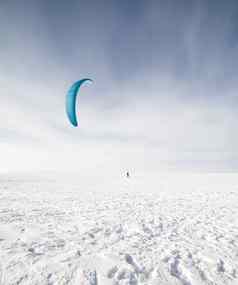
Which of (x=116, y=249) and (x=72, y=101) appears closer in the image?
(x=116, y=249)

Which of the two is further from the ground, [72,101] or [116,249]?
[72,101]

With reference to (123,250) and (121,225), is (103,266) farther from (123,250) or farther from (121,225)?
(121,225)

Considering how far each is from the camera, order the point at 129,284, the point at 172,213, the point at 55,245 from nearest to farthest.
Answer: the point at 129,284
the point at 55,245
the point at 172,213

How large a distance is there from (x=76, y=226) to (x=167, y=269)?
2.86m

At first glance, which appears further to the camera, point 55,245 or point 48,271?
point 55,245

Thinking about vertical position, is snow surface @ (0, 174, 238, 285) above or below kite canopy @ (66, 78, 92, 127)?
below

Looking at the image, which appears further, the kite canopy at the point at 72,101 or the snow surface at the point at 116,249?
the kite canopy at the point at 72,101

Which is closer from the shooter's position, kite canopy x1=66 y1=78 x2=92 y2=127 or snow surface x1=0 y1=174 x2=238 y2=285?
snow surface x1=0 y1=174 x2=238 y2=285

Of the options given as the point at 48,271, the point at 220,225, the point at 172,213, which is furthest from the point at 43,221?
the point at 220,225

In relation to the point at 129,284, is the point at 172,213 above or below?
above

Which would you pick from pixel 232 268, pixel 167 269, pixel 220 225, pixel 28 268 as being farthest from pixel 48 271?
pixel 220 225

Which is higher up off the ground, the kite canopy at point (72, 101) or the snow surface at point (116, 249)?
the kite canopy at point (72, 101)

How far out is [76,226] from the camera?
15.7 ft

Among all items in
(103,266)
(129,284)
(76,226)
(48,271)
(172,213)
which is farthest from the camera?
(172,213)
